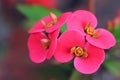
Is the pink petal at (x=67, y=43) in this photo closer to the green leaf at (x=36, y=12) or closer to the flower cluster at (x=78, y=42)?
the flower cluster at (x=78, y=42)

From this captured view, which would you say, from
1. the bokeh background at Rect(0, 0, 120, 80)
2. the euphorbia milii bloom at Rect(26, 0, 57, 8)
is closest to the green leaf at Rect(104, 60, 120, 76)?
the bokeh background at Rect(0, 0, 120, 80)

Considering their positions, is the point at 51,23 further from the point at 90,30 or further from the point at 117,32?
the point at 117,32

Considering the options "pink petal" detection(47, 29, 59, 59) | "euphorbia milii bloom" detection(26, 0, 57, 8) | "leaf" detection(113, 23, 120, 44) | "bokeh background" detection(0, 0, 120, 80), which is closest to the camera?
"pink petal" detection(47, 29, 59, 59)

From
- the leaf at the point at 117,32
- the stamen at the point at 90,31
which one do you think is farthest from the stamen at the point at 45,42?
the leaf at the point at 117,32

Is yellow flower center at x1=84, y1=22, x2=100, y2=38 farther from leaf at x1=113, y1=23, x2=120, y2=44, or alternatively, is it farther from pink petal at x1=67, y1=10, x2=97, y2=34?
leaf at x1=113, y1=23, x2=120, y2=44

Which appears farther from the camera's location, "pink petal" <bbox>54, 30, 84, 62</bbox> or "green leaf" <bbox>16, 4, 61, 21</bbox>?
"green leaf" <bbox>16, 4, 61, 21</bbox>

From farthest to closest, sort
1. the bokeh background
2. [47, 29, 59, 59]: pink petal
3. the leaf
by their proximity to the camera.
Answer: the bokeh background → the leaf → [47, 29, 59, 59]: pink petal

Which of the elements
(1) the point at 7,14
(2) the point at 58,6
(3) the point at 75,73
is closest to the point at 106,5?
(2) the point at 58,6
